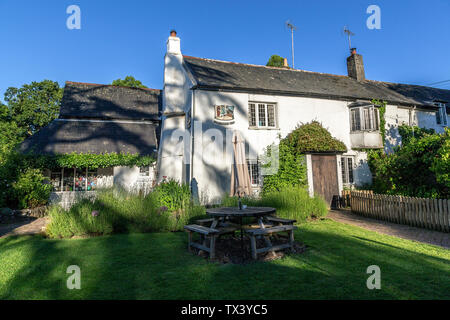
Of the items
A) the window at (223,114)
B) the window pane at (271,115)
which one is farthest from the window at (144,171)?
the window pane at (271,115)

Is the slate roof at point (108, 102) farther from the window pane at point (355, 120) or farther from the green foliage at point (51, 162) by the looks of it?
the window pane at point (355, 120)

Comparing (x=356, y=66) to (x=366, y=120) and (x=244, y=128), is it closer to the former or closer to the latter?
(x=366, y=120)

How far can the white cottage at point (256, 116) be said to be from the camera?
1400 centimetres

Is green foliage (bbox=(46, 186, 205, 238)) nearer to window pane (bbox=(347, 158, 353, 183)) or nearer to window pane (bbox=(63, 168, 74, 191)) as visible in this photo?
window pane (bbox=(63, 168, 74, 191))

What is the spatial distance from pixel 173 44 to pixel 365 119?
12.7m

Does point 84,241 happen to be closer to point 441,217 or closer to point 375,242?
point 375,242

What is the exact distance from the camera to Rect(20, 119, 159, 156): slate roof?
17.0m

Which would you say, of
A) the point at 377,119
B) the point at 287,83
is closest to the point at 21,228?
the point at 287,83

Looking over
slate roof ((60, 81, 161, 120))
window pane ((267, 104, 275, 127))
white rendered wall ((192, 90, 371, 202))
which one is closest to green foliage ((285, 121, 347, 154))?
white rendered wall ((192, 90, 371, 202))

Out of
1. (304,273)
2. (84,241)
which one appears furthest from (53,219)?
(304,273)

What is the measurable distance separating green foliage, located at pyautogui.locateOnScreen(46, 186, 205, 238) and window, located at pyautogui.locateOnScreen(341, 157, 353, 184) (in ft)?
33.6

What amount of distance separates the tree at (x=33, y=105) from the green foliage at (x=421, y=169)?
1574 inches

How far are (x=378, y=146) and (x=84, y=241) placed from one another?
16146 mm

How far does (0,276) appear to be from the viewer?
5023 mm
